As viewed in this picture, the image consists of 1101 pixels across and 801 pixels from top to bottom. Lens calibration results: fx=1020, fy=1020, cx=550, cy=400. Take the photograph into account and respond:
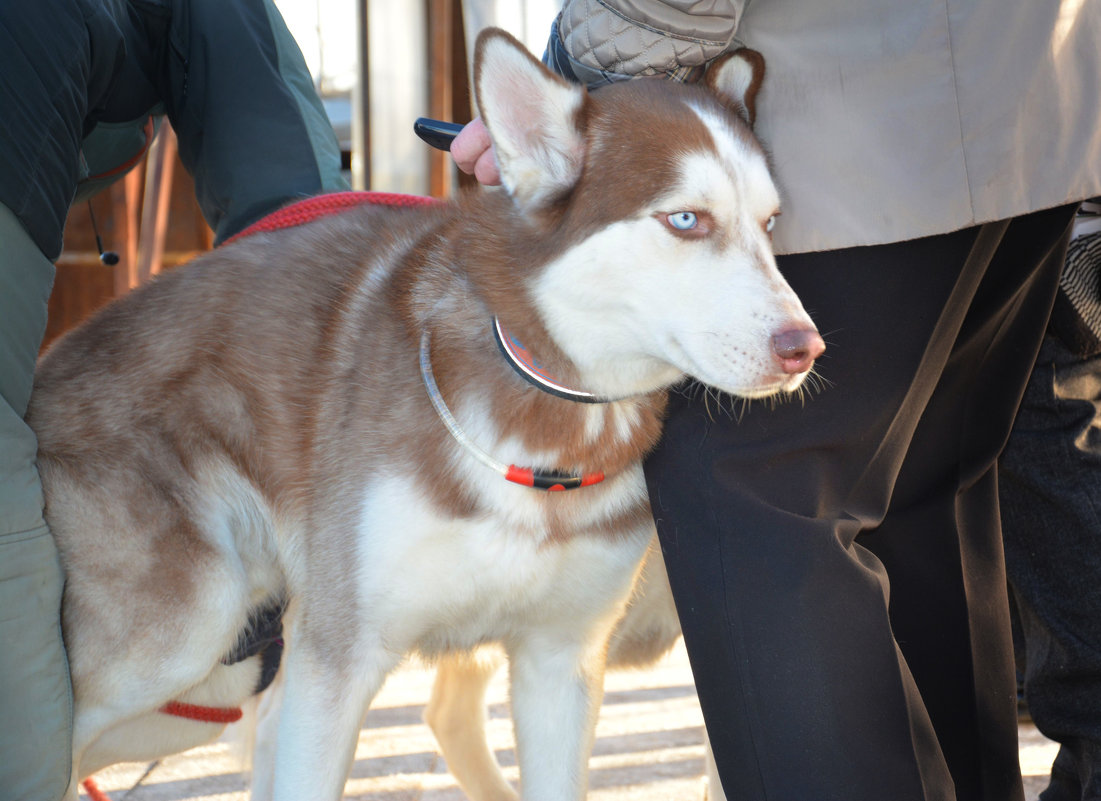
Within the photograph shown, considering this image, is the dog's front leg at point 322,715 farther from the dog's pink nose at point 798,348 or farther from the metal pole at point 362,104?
the metal pole at point 362,104

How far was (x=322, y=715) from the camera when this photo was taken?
1.77 m

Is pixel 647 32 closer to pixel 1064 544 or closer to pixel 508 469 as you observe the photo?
pixel 508 469

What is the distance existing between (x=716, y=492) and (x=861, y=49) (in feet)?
2.08

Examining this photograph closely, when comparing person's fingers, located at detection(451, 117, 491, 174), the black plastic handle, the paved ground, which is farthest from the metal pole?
person's fingers, located at detection(451, 117, 491, 174)

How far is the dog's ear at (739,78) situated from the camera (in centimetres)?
149

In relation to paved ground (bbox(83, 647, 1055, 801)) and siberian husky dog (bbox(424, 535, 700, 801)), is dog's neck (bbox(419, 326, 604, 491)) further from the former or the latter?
paved ground (bbox(83, 647, 1055, 801))

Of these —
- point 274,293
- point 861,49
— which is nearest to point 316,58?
point 274,293

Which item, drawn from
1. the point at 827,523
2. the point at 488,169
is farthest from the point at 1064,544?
the point at 488,169

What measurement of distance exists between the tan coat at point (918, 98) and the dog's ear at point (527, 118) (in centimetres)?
18

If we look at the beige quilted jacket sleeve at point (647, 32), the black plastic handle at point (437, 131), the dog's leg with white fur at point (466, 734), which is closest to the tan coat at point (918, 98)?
the beige quilted jacket sleeve at point (647, 32)

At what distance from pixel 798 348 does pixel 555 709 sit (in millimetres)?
1012

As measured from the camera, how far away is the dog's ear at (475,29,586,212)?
1.57 metres

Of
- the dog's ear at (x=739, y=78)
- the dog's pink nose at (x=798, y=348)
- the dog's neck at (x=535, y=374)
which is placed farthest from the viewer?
the dog's neck at (x=535, y=374)

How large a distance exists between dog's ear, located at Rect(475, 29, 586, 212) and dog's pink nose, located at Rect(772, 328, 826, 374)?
1.62 feet
